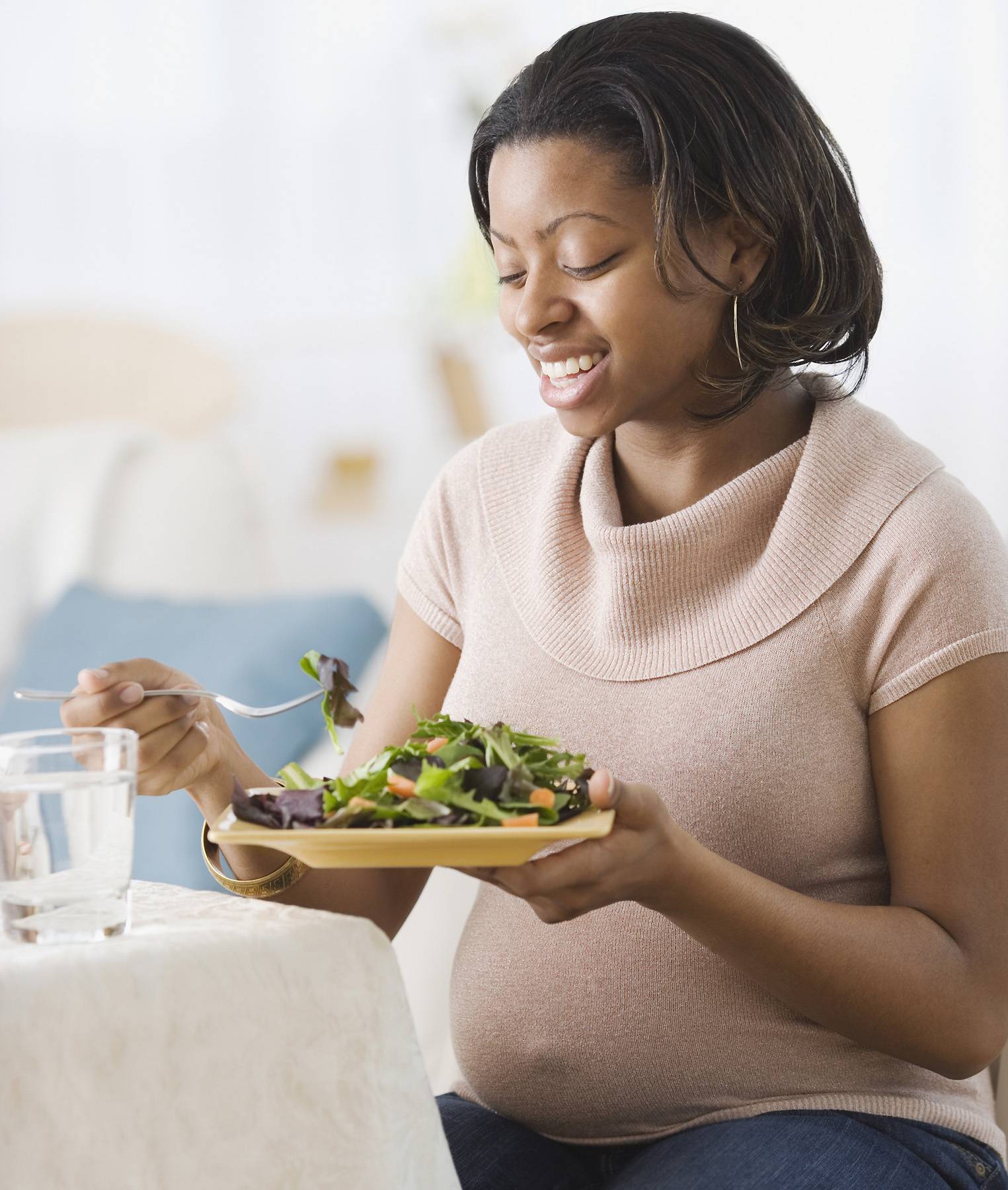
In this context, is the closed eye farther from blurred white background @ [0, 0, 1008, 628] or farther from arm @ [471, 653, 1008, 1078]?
blurred white background @ [0, 0, 1008, 628]

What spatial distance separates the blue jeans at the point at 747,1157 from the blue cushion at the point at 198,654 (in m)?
0.71

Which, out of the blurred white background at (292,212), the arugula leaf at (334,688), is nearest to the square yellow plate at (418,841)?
the arugula leaf at (334,688)

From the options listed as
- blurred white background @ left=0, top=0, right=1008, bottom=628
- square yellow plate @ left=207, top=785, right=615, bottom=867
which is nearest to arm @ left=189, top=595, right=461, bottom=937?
square yellow plate @ left=207, top=785, right=615, bottom=867

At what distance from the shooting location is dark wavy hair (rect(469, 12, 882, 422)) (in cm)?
111

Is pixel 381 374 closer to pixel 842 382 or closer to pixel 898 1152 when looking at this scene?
pixel 842 382

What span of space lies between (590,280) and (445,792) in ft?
1.63

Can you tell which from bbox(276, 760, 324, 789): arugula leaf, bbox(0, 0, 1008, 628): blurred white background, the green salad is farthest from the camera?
bbox(0, 0, 1008, 628): blurred white background

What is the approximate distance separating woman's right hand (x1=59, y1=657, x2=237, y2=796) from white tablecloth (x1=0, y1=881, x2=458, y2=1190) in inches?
6.7

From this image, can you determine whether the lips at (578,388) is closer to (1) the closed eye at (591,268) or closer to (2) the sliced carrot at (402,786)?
(1) the closed eye at (591,268)

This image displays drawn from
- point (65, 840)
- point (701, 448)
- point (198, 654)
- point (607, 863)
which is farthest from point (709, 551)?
point (198, 654)

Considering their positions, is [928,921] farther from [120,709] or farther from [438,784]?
[120,709]

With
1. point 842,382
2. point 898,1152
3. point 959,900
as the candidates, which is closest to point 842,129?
point 842,382

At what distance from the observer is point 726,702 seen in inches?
44.6

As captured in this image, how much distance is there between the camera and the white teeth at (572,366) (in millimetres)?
1126
